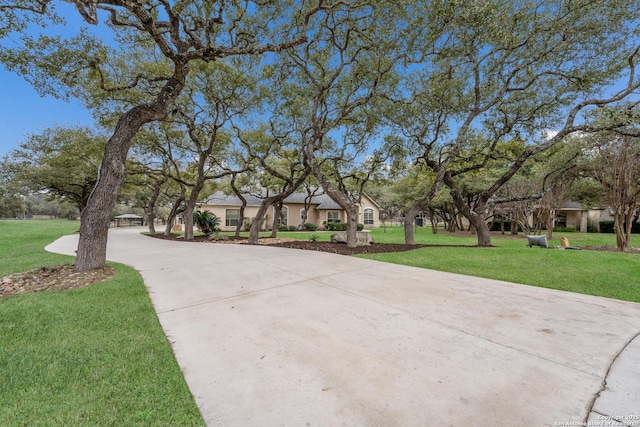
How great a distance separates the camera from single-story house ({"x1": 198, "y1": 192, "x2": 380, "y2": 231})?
24.1 metres

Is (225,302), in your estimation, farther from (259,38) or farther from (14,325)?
(259,38)

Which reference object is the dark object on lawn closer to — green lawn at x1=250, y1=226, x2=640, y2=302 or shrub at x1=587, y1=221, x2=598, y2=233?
green lawn at x1=250, y1=226, x2=640, y2=302

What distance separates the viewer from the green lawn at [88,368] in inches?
63.9

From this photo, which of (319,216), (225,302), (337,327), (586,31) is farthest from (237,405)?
(319,216)

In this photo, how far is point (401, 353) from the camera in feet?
7.76

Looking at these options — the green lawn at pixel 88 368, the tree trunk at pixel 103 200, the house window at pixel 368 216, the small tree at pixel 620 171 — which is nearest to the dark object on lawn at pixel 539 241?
the small tree at pixel 620 171

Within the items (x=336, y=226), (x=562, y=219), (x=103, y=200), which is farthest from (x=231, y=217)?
(x=562, y=219)

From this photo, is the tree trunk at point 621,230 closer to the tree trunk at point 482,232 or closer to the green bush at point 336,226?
the tree trunk at point 482,232

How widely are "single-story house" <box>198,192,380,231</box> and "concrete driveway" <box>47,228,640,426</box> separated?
63.6 feet

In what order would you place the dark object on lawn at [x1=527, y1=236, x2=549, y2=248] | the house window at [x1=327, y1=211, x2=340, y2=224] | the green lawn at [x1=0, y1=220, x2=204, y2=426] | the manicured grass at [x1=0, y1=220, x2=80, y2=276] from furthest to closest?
the house window at [x1=327, y1=211, x2=340, y2=224], the dark object on lawn at [x1=527, y1=236, x2=549, y2=248], the manicured grass at [x1=0, y1=220, x2=80, y2=276], the green lawn at [x1=0, y1=220, x2=204, y2=426]

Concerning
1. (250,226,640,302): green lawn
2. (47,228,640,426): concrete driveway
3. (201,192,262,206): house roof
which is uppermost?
(201,192,262,206): house roof

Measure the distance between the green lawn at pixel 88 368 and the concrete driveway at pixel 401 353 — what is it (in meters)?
0.16

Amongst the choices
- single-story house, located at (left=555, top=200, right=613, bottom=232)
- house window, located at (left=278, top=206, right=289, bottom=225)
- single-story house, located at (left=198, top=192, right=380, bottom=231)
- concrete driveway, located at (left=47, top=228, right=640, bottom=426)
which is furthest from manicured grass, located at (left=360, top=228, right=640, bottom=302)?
single-story house, located at (left=555, top=200, right=613, bottom=232)

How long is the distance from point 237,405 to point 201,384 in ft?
1.30
